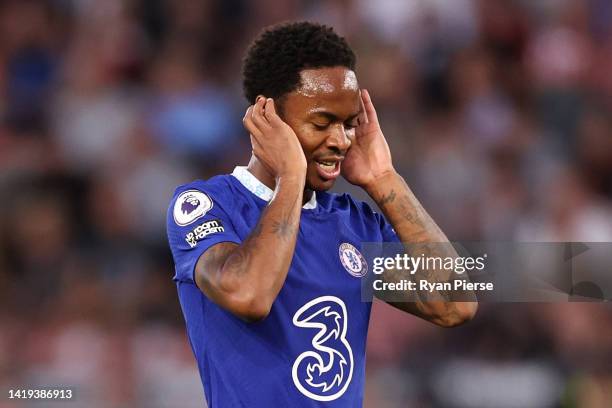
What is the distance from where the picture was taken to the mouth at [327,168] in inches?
143

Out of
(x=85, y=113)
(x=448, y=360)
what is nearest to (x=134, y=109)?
(x=85, y=113)

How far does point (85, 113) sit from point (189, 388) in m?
2.90

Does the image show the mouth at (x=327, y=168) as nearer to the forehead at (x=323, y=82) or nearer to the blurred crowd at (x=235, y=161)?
the forehead at (x=323, y=82)

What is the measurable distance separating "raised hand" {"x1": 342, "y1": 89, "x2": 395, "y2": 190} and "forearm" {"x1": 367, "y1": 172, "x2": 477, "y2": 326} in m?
0.12

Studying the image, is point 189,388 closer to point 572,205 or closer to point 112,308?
point 112,308

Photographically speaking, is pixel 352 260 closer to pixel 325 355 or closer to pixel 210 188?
pixel 325 355

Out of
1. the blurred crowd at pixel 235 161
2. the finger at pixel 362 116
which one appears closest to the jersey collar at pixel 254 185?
the finger at pixel 362 116

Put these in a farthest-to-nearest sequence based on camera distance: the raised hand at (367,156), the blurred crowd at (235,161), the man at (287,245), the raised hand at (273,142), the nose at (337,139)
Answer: the blurred crowd at (235,161)
the raised hand at (367,156)
the nose at (337,139)
the raised hand at (273,142)
the man at (287,245)

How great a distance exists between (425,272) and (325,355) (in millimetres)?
537

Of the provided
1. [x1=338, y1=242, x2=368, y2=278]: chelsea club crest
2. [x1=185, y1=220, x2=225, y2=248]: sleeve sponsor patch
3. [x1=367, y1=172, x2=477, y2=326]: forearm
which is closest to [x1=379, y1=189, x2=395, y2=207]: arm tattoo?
[x1=367, y1=172, x2=477, y2=326]: forearm

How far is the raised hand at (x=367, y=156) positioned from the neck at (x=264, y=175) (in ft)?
0.88

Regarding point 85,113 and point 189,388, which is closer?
point 189,388

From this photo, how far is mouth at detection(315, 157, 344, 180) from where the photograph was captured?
3633mm

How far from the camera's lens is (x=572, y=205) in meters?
7.57
